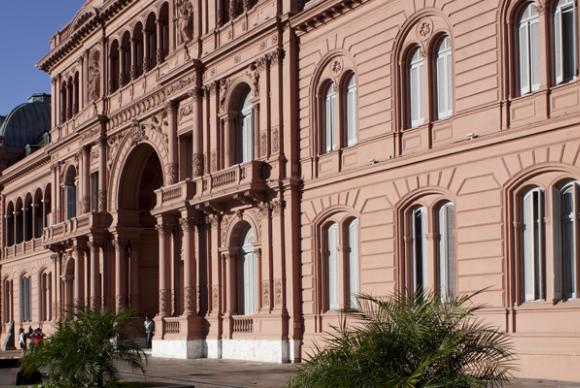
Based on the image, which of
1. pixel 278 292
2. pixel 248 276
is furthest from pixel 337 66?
pixel 248 276

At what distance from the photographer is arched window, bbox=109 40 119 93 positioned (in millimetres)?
49969

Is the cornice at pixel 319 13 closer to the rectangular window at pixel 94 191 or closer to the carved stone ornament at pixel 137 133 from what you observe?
the carved stone ornament at pixel 137 133

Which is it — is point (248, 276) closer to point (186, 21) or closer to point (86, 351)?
point (186, 21)

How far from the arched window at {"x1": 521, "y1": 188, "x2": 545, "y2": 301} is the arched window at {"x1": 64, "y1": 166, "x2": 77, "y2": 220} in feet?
113

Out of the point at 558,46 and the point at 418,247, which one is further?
the point at 418,247

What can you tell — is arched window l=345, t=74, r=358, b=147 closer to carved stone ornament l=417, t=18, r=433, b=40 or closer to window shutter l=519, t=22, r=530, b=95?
carved stone ornament l=417, t=18, r=433, b=40

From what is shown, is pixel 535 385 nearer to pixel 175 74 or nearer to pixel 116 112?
pixel 175 74

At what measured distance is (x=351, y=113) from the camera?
3269 cm

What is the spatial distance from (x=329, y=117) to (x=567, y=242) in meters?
11.8

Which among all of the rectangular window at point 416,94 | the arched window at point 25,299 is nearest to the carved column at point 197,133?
the rectangular window at point 416,94

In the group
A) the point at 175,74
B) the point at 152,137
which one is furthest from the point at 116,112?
the point at 175,74

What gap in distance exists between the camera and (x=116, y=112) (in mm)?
48094

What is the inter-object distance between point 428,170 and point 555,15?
5.92m

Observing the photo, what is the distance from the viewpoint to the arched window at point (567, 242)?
934 inches
